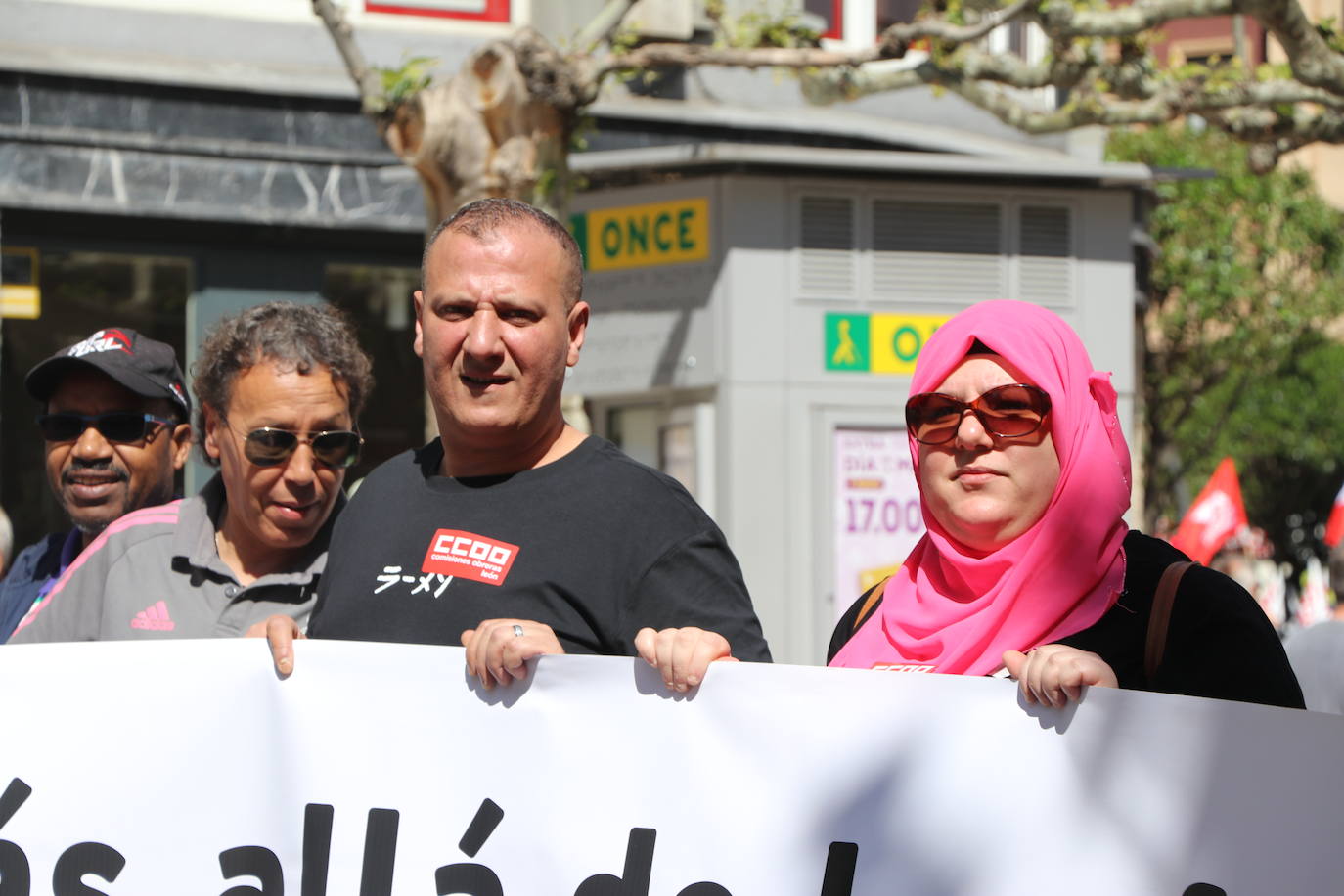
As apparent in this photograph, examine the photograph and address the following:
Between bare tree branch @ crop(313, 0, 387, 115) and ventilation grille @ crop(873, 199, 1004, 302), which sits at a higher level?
bare tree branch @ crop(313, 0, 387, 115)

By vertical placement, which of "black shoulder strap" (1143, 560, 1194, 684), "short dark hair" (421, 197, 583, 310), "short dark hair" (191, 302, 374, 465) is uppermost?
"short dark hair" (421, 197, 583, 310)

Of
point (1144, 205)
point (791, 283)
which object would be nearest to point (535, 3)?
point (791, 283)

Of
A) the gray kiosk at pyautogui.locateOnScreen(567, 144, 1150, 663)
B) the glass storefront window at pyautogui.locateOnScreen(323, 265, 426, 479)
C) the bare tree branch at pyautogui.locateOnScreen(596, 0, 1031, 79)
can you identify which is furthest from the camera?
the glass storefront window at pyautogui.locateOnScreen(323, 265, 426, 479)

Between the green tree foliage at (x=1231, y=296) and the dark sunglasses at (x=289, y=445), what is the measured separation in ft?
60.7

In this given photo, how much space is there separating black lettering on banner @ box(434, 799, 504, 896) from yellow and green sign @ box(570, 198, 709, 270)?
719 cm

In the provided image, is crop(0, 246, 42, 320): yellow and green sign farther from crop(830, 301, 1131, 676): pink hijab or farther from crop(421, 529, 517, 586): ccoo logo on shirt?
crop(830, 301, 1131, 676): pink hijab

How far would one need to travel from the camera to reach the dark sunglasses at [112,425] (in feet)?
12.5

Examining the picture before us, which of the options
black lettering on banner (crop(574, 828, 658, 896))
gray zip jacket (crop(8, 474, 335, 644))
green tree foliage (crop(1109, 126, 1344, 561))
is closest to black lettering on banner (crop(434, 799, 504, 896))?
black lettering on banner (crop(574, 828, 658, 896))

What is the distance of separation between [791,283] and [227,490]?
6722 mm

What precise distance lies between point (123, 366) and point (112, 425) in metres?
0.13

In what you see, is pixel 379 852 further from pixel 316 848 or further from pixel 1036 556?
pixel 1036 556

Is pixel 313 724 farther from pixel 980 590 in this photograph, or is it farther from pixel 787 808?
pixel 980 590

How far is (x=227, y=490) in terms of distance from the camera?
3.34m

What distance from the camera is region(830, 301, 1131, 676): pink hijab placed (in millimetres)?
2537
